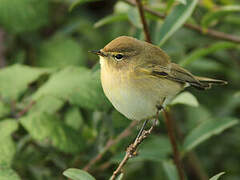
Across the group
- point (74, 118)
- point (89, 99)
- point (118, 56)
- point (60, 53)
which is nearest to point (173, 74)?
point (118, 56)

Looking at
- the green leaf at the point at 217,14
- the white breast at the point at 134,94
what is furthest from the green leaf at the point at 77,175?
the green leaf at the point at 217,14

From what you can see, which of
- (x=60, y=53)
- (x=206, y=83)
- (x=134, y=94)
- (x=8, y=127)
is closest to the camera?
(x=134, y=94)

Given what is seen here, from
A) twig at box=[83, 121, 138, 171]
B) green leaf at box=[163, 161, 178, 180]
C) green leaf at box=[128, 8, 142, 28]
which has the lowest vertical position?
green leaf at box=[163, 161, 178, 180]

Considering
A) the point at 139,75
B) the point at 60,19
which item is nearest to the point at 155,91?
the point at 139,75

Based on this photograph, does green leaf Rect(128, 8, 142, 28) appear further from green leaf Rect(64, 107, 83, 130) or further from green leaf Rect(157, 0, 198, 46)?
green leaf Rect(64, 107, 83, 130)

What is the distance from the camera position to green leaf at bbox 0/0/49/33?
3760mm

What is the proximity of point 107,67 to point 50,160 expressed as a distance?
100 cm

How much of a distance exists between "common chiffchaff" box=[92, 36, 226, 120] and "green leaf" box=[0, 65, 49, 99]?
72 centimetres

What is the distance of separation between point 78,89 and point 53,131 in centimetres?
33

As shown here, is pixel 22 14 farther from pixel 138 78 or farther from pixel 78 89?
pixel 138 78

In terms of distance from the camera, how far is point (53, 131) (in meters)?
2.86

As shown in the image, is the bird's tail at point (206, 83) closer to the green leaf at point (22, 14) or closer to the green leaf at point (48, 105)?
the green leaf at point (48, 105)

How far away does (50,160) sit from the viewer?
10.7 ft

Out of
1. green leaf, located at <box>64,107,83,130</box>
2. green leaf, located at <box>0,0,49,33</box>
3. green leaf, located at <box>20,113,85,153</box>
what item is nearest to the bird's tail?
green leaf, located at <box>20,113,85,153</box>
